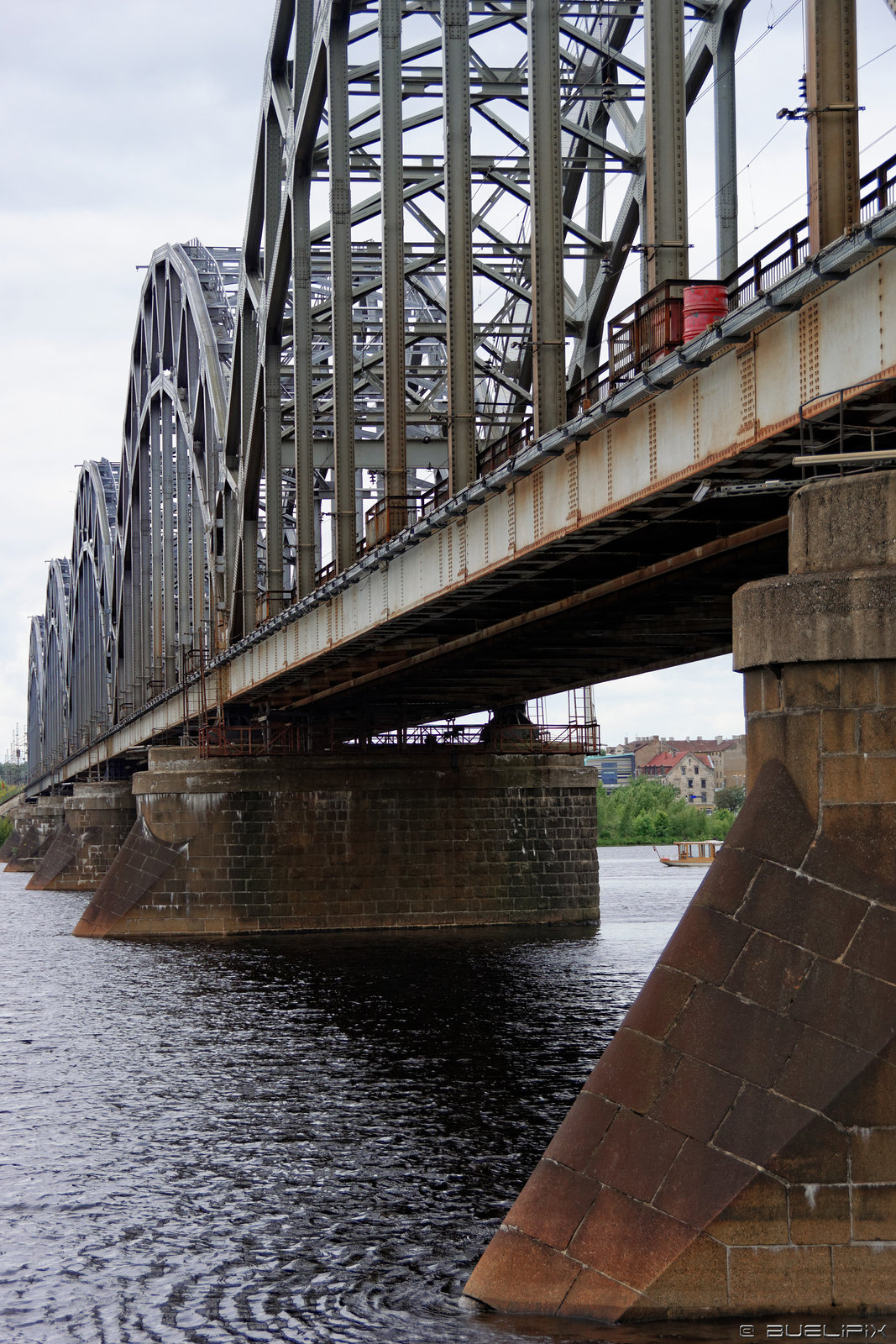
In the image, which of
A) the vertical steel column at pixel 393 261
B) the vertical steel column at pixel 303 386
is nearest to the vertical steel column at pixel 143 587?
the vertical steel column at pixel 303 386

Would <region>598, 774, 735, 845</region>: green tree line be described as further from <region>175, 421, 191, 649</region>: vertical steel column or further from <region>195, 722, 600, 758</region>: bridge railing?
<region>195, 722, 600, 758</region>: bridge railing

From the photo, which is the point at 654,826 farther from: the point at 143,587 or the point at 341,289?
the point at 341,289

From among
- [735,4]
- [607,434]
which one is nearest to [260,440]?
[735,4]

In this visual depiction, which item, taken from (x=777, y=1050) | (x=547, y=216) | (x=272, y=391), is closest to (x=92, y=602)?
(x=272, y=391)

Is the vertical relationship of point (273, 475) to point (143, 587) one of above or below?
below

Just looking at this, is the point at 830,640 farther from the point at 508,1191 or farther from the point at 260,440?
the point at 260,440

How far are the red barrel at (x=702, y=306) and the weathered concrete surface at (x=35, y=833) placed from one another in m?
117

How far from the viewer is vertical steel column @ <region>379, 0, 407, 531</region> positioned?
120 ft

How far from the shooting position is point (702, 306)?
21109 millimetres

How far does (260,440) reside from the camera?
182ft

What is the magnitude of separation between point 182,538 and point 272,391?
31505 mm

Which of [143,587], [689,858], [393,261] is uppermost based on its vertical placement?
[143,587]

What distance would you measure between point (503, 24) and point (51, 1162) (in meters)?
27.9

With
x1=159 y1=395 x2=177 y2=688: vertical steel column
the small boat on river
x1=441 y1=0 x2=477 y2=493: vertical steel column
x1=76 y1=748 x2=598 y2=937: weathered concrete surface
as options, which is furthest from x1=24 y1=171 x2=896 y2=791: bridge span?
the small boat on river
